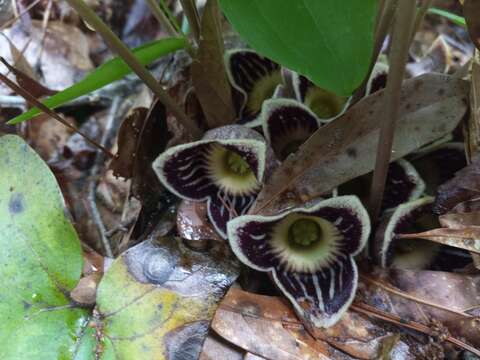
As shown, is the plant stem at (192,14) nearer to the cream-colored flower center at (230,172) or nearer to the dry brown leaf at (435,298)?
the cream-colored flower center at (230,172)

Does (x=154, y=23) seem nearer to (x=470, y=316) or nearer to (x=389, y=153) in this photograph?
(x=389, y=153)

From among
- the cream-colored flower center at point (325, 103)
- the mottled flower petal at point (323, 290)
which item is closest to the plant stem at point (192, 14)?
the cream-colored flower center at point (325, 103)

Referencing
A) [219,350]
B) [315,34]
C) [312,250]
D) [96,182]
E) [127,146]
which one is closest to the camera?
[315,34]

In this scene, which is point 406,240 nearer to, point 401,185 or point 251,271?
point 401,185

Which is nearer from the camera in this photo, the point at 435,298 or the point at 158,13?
the point at 435,298

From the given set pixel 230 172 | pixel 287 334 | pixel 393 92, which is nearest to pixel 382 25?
pixel 393 92

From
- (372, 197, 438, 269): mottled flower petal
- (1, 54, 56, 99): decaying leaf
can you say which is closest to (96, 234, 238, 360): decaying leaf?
(372, 197, 438, 269): mottled flower petal

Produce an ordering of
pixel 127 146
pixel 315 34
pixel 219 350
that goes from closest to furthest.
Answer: pixel 315 34 → pixel 219 350 → pixel 127 146
